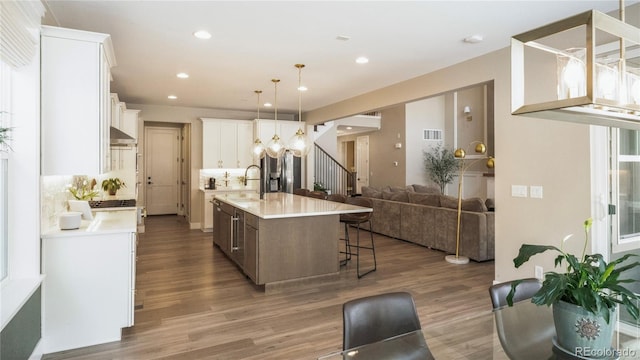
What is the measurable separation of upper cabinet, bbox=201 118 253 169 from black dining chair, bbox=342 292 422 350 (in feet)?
23.1

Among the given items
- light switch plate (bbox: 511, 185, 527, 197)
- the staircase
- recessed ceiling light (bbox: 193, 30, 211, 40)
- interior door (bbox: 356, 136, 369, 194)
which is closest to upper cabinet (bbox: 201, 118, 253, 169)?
the staircase

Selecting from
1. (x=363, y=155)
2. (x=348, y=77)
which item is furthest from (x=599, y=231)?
(x=363, y=155)

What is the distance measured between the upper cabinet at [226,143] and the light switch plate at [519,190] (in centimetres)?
597

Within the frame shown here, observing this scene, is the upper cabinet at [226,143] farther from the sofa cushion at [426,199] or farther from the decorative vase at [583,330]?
the decorative vase at [583,330]

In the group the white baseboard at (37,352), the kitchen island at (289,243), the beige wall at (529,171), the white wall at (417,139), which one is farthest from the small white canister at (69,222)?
the white wall at (417,139)

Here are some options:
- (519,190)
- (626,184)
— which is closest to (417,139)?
(519,190)

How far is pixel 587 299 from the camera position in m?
1.34

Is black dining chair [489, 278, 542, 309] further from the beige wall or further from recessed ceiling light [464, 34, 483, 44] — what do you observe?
recessed ceiling light [464, 34, 483, 44]

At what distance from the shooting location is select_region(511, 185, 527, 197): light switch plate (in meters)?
3.96

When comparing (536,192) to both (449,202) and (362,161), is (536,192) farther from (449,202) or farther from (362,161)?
(362,161)

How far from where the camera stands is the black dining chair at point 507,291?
2.03 meters

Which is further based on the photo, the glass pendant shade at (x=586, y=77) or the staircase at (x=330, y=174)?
the staircase at (x=330, y=174)

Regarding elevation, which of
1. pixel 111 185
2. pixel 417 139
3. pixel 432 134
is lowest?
pixel 111 185

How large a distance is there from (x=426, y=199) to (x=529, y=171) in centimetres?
254
